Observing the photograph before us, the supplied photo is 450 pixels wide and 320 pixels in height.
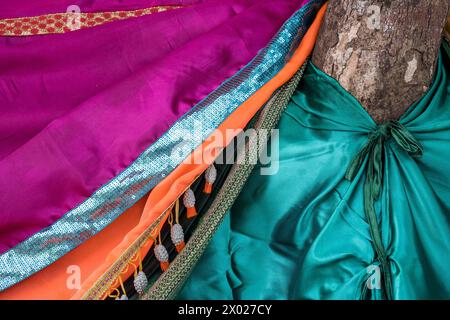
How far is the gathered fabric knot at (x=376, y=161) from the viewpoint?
970mm

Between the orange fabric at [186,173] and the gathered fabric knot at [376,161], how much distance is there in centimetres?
22

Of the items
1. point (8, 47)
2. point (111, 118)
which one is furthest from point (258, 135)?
point (8, 47)

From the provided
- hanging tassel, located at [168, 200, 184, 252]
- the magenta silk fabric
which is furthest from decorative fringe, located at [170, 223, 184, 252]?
the magenta silk fabric

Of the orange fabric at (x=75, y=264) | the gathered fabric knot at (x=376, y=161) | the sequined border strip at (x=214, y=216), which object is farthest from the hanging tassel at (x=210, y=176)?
the gathered fabric knot at (x=376, y=161)

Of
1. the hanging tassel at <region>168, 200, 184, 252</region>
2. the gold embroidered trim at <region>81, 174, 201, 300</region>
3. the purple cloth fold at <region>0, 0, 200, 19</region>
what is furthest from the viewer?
the purple cloth fold at <region>0, 0, 200, 19</region>

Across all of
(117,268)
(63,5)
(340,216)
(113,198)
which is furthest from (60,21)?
(340,216)

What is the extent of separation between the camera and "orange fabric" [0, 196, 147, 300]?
37.2 inches

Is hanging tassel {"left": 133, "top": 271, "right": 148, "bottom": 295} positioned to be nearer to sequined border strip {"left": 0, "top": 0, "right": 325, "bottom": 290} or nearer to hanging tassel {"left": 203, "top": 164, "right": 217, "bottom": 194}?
sequined border strip {"left": 0, "top": 0, "right": 325, "bottom": 290}

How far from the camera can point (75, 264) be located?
97 centimetres

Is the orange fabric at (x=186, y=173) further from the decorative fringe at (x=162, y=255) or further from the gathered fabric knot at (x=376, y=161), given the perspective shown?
the gathered fabric knot at (x=376, y=161)

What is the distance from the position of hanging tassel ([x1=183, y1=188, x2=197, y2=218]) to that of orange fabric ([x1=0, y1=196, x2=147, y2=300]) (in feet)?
0.26

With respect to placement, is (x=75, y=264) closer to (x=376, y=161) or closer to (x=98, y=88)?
(x=98, y=88)

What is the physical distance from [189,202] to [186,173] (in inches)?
3.0

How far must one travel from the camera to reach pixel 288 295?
97 centimetres
